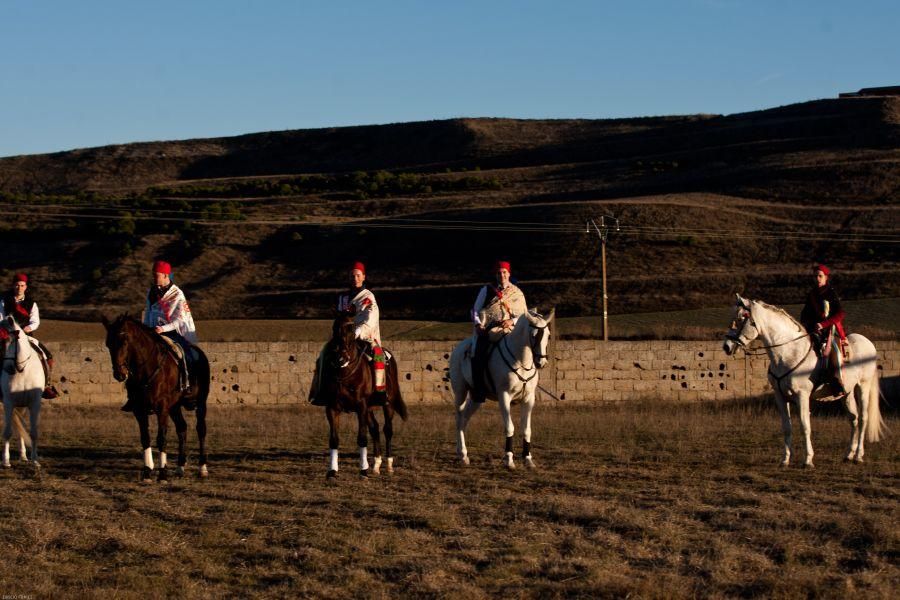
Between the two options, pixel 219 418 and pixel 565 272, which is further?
pixel 565 272

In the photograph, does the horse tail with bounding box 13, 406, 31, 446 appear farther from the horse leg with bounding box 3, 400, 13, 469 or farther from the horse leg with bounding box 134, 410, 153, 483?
the horse leg with bounding box 134, 410, 153, 483

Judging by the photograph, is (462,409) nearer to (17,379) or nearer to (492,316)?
(492,316)

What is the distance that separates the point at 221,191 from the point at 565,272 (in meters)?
44.6

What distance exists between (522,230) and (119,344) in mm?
54531

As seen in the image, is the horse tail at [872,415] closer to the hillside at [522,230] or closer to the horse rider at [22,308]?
the horse rider at [22,308]

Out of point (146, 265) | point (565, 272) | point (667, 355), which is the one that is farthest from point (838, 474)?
point (146, 265)

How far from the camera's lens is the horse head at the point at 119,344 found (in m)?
12.6

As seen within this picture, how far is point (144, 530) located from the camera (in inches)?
394

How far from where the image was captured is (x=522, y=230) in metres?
66.6

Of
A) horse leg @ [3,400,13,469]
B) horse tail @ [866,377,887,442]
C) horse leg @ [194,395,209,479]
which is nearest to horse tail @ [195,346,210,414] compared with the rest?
horse leg @ [194,395,209,479]

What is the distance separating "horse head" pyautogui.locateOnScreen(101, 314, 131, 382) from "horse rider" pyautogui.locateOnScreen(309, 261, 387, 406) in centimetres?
218

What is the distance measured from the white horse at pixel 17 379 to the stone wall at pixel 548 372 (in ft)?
46.0

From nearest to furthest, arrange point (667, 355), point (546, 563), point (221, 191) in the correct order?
1. point (546, 563)
2. point (667, 355)
3. point (221, 191)

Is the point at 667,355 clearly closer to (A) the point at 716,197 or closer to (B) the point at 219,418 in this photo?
(B) the point at 219,418
